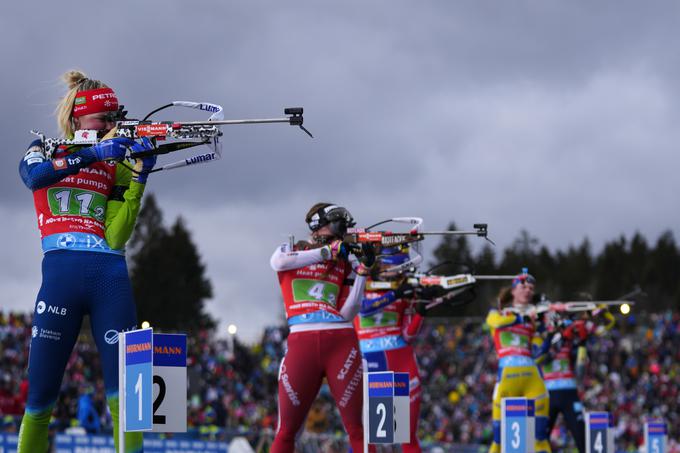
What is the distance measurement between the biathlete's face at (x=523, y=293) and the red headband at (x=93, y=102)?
8.93 m

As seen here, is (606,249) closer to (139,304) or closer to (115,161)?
(139,304)

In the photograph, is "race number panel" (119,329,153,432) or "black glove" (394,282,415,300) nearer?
"race number panel" (119,329,153,432)

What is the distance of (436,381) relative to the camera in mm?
40594

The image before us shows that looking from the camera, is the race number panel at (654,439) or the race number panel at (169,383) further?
the race number panel at (654,439)

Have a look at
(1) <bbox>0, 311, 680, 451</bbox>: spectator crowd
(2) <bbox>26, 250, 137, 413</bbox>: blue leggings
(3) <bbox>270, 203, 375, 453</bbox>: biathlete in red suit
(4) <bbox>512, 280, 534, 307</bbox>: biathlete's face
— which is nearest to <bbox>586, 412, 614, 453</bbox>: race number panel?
(4) <bbox>512, 280, 534, 307</bbox>: biathlete's face

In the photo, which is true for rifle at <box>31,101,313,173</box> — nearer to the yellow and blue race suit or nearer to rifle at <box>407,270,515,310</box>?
rifle at <box>407,270,515,310</box>

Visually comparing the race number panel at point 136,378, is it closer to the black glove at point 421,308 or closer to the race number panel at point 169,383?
the race number panel at point 169,383

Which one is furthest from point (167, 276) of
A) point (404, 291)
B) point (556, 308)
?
point (404, 291)

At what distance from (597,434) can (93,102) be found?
27.4ft

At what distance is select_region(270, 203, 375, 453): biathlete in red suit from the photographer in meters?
10.5

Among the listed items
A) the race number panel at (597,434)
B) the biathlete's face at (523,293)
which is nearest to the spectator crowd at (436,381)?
the biathlete's face at (523,293)

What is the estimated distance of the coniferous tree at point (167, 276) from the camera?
7406 cm

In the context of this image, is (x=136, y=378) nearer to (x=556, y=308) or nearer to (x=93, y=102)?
(x=93, y=102)

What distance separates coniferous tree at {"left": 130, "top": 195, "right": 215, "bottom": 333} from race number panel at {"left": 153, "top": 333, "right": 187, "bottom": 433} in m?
61.0
